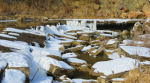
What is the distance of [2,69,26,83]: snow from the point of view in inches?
255

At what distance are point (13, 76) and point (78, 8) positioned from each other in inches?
1483

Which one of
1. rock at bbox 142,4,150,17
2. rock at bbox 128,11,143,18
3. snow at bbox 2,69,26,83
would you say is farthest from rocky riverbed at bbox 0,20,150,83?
rock at bbox 142,4,150,17

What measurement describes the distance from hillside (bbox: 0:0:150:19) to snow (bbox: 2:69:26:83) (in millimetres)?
32643

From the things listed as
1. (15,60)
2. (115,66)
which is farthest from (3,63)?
(115,66)

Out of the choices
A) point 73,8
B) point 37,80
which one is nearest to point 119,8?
point 73,8

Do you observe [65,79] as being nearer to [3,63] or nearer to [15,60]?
[15,60]

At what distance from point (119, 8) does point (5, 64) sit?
37315 mm

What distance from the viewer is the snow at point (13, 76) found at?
6480mm

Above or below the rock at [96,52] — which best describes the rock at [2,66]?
above

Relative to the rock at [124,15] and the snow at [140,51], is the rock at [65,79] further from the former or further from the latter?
the rock at [124,15]

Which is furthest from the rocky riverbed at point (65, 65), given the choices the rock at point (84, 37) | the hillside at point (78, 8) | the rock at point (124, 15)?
the hillside at point (78, 8)

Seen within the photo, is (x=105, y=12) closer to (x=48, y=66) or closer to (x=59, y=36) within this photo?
(x=59, y=36)

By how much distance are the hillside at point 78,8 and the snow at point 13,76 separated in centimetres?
3264

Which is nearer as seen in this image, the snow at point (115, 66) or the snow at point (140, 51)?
the snow at point (115, 66)
